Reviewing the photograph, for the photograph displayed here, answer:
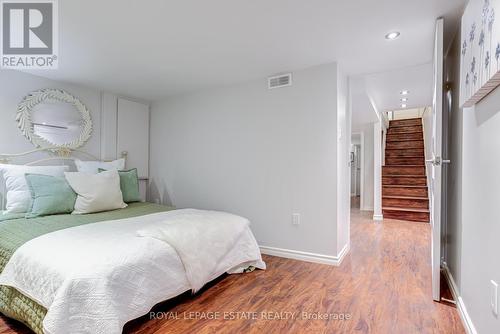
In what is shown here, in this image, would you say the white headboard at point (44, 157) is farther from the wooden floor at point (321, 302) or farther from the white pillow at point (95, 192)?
the wooden floor at point (321, 302)

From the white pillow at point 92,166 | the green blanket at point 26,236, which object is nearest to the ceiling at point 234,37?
the white pillow at point 92,166

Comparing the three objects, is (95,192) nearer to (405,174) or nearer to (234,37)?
(234,37)

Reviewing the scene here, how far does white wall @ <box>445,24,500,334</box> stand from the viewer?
1.20m

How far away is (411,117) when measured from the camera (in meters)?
7.52

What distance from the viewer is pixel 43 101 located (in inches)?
116

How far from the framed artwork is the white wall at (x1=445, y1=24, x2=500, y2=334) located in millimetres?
65

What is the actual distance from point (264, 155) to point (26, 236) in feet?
7.34

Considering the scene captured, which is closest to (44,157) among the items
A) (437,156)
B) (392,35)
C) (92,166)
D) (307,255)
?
(92,166)

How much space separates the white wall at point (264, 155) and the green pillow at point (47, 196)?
1529 millimetres

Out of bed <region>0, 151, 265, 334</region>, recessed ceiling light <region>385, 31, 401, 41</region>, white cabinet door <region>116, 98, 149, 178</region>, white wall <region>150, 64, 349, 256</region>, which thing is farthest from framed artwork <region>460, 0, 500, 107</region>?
white cabinet door <region>116, 98, 149, 178</region>

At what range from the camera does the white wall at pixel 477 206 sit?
3.93ft

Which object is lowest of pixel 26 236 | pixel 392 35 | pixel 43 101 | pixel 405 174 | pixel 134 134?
pixel 26 236

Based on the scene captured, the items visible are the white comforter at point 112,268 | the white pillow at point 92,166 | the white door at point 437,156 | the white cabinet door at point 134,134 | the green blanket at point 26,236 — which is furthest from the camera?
the white cabinet door at point 134,134

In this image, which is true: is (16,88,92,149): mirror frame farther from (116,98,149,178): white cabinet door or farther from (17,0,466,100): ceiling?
(116,98,149,178): white cabinet door
